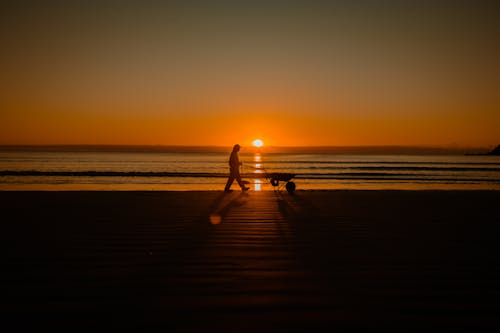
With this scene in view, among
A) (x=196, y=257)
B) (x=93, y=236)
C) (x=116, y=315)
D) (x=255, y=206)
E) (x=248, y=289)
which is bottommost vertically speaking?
(x=116, y=315)

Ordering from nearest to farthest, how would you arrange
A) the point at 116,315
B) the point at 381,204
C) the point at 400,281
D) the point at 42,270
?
the point at 116,315, the point at 400,281, the point at 42,270, the point at 381,204

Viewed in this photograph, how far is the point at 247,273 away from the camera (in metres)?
4.80

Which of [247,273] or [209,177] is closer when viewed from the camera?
[247,273]

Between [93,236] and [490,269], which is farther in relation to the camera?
[93,236]

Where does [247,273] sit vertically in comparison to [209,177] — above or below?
below

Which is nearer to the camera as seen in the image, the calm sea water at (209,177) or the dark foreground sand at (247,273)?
the dark foreground sand at (247,273)

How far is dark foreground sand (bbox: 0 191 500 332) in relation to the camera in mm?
3500

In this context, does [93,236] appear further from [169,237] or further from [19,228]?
[19,228]

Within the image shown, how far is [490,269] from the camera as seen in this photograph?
16.7 ft

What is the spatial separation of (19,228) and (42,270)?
11.4 feet

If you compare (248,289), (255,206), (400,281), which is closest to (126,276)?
(248,289)

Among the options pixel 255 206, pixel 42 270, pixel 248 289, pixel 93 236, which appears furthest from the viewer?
pixel 255 206

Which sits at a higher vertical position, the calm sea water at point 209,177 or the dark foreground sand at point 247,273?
the calm sea water at point 209,177

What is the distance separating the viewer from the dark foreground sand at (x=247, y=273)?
3.50m
